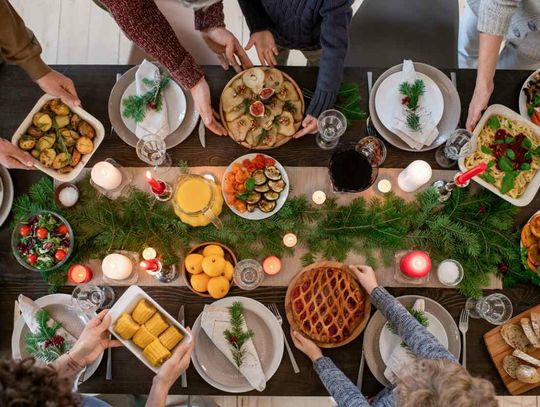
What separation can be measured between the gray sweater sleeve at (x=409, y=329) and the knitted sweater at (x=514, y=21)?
98cm

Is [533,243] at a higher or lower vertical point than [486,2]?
lower

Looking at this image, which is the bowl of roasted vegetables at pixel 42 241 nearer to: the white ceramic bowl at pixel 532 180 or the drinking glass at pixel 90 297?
the drinking glass at pixel 90 297

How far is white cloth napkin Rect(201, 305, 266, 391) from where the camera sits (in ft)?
4.72

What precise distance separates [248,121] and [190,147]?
0.24 meters

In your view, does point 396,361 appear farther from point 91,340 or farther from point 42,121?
point 42,121

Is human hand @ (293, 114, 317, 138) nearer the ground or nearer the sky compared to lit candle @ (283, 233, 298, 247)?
nearer the sky

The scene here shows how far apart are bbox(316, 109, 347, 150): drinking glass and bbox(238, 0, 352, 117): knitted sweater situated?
3 cm

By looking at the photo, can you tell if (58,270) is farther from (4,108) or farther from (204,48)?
(204,48)

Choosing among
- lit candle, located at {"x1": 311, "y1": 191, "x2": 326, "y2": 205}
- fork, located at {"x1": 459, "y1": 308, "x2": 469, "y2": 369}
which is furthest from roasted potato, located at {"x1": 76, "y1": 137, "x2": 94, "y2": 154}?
fork, located at {"x1": 459, "y1": 308, "x2": 469, "y2": 369}

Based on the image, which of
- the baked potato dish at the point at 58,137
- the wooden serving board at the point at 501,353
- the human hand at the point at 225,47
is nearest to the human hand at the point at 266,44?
the human hand at the point at 225,47

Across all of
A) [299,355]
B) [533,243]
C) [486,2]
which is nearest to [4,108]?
[299,355]

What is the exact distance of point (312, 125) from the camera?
1.55 meters

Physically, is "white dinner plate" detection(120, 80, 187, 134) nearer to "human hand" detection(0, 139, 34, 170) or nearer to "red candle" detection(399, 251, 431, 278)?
"human hand" detection(0, 139, 34, 170)

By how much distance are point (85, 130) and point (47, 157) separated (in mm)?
150
